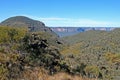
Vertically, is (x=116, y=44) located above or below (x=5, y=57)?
below

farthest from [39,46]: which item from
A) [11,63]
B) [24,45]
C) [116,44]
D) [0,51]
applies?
[116,44]

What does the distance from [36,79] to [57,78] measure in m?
1.14

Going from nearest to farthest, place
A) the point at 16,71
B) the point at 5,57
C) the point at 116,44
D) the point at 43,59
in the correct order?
1. the point at 16,71
2. the point at 5,57
3. the point at 43,59
4. the point at 116,44

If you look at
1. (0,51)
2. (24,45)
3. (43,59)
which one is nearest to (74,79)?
(0,51)

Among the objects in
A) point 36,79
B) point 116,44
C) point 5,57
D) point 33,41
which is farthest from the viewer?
point 116,44

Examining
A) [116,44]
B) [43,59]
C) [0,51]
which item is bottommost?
[116,44]

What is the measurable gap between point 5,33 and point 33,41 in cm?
192

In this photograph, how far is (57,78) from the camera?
971cm

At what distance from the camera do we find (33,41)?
17578mm

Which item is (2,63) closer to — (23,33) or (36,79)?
(36,79)

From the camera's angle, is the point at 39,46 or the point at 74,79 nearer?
the point at 74,79

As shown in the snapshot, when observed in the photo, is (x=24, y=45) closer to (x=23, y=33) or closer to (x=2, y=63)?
(x=23, y=33)

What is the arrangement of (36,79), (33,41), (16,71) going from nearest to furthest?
(36,79), (16,71), (33,41)

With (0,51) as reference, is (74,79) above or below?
below
